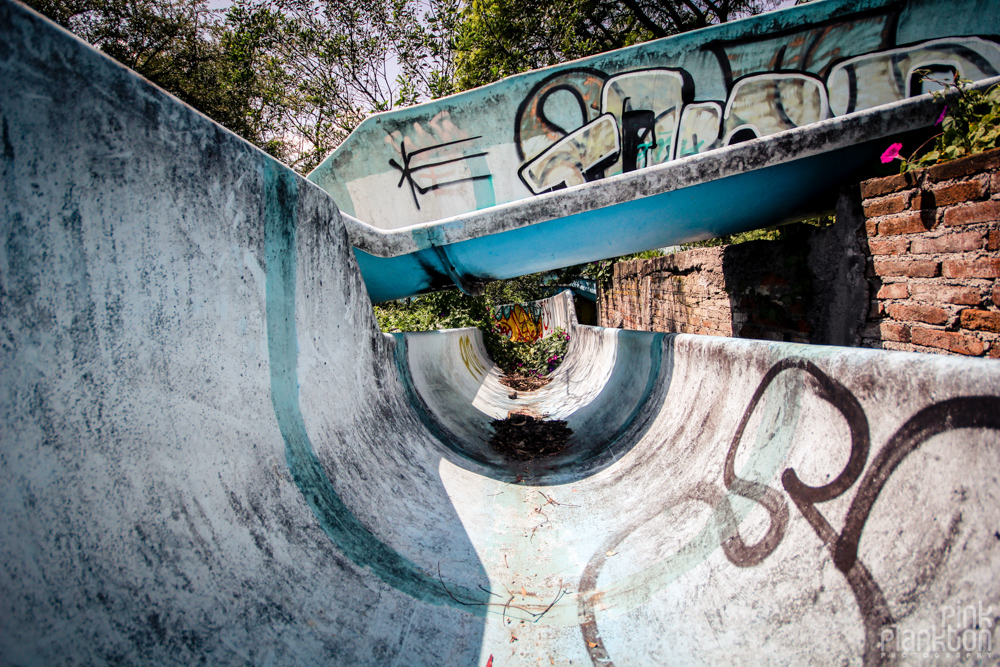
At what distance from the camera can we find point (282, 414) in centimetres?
157

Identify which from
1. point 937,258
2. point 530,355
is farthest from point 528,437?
point 530,355

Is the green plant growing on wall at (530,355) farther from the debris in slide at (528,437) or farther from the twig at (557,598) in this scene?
the twig at (557,598)

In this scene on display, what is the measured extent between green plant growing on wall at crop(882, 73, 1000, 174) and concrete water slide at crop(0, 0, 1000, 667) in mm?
1663

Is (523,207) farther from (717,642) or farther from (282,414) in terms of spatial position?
(717,642)

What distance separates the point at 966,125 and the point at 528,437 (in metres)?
3.31

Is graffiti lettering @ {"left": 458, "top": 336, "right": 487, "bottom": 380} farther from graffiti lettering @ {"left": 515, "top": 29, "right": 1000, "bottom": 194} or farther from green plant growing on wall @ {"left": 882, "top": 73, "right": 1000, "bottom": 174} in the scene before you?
green plant growing on wall @ {"left": 882, "top": 73, "right": 1000, "bottom": 174}

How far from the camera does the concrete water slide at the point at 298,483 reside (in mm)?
886

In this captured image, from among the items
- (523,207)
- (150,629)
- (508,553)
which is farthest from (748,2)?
(150,629)

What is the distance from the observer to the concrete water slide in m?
0.89

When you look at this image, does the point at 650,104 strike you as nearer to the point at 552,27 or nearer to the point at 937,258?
the point at 937,258

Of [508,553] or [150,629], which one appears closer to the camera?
[150,629]

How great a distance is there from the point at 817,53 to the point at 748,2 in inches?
328

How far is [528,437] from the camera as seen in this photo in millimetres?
3502

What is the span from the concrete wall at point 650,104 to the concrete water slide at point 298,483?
4086 millimetres
